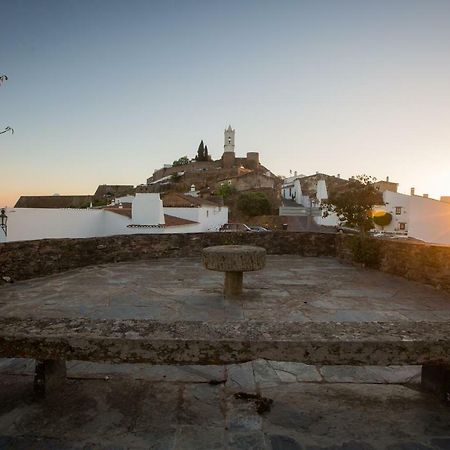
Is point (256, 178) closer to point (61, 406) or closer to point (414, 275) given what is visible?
point (414, 275)

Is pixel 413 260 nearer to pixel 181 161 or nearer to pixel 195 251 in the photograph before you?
pixel 195 251

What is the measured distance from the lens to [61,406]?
255cm

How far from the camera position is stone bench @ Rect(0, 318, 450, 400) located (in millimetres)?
2232

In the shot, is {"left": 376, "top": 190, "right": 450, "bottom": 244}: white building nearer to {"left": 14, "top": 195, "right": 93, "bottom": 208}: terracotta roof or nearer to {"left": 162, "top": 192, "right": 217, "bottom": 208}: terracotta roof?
{"left": 162, "top": 192, "right": 217, "bottom": 208}: terracotta roof

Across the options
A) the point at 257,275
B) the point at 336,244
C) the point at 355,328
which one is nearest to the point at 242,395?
the point at 355,328

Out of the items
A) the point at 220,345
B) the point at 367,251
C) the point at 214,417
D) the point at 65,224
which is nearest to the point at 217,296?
the point at 214,417

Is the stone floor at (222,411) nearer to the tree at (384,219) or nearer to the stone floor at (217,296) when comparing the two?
the stone floor at (217,296)

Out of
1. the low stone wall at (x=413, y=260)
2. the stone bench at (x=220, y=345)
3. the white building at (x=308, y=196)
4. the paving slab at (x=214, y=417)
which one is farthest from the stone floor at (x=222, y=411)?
the white building at (x=308, y=196)

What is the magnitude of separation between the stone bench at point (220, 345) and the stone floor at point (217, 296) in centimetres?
268

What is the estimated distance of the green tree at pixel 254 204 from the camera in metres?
46.9

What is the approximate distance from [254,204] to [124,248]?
37.7 metres

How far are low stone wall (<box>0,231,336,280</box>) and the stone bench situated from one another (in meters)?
5.96

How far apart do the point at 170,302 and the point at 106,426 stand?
3567mm

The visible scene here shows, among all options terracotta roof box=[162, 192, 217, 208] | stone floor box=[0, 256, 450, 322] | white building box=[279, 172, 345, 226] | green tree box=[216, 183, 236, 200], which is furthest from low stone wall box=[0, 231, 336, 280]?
green tree box=[216, 183, 236, 200]
